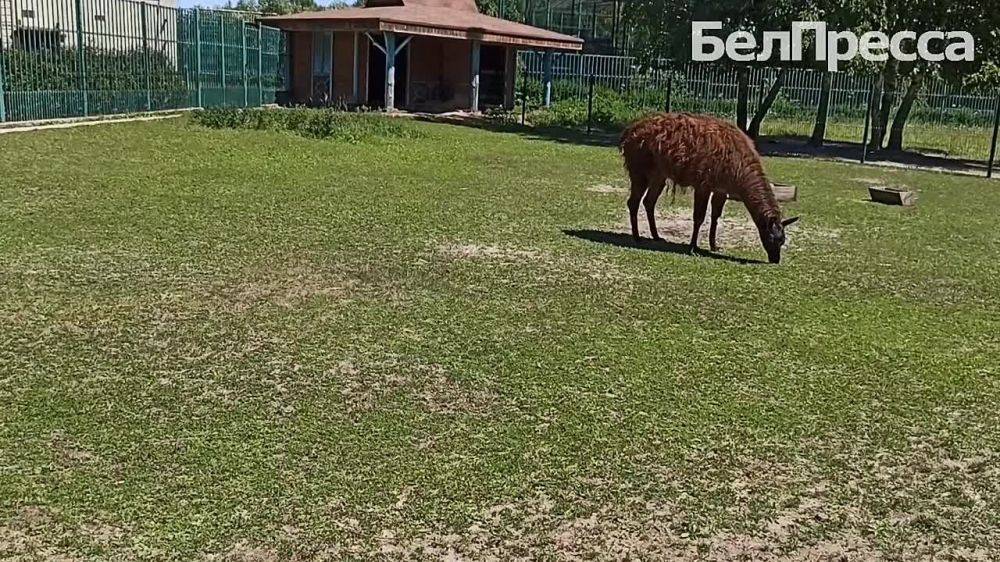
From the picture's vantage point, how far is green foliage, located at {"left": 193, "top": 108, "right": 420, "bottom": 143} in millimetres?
18328

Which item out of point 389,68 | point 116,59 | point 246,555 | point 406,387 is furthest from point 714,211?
point 389,68

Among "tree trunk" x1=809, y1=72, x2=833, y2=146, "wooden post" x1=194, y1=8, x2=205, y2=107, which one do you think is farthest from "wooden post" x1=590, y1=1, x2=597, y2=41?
"wooden post" x1=194, y1=8, x2=205, y2=107

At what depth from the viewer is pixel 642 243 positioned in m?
9.84

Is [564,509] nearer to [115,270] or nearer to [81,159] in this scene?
[115,270]

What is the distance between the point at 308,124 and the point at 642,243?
1082 cm

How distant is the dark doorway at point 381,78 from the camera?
30125 millimetres

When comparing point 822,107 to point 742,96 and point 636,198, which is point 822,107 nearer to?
point 742,96

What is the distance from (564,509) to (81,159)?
36.3 ft

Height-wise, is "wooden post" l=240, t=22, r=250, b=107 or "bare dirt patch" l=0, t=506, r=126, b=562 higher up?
"wooden post" l=240, t=22, r=250, b=107

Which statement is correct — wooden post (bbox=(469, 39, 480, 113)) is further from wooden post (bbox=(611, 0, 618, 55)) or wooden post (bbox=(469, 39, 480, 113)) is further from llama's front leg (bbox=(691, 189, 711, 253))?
llama's front leg (bbox=(691, 189, 711, 253))

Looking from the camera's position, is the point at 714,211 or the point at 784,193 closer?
the point at 714,211

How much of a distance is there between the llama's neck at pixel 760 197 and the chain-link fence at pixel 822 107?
40.5 ft

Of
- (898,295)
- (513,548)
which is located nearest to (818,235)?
(898,295)

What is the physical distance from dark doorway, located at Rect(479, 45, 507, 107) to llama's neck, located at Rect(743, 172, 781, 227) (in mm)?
23585
